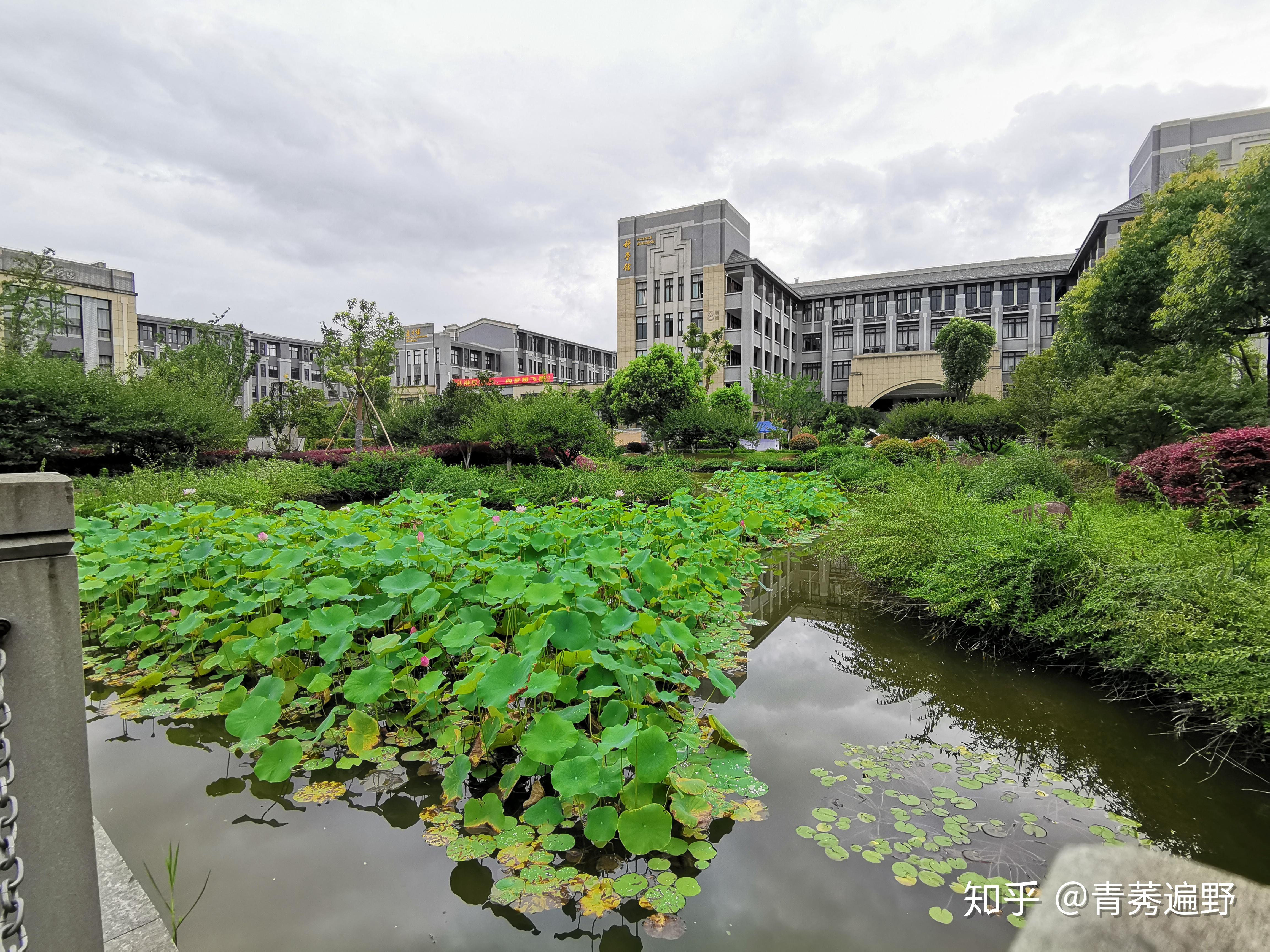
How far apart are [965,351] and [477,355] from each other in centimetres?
4430

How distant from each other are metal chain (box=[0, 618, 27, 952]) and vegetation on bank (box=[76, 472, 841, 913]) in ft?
4.39

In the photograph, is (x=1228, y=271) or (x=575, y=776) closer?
(x=575, y=776)

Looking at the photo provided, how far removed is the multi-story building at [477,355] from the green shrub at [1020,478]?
47.2 meters

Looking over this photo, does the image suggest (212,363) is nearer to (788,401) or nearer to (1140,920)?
(788,401)

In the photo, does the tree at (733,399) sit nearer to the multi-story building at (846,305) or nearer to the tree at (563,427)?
the multi-story building at (846,305)

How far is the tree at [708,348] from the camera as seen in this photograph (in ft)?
106

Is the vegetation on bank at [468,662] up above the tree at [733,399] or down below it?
below

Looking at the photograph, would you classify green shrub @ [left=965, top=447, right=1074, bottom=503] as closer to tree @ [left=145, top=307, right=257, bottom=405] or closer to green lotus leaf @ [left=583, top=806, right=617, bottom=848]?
green lotus leaf @ [left=583, top=806, right=617, bottom=848]

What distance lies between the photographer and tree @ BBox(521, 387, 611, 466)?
46.6 ft

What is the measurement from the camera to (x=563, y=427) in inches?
558

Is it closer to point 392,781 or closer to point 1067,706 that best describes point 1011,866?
point 1067,706

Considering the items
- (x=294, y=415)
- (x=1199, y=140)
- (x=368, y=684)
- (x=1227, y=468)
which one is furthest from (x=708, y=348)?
(x=368, y=684)

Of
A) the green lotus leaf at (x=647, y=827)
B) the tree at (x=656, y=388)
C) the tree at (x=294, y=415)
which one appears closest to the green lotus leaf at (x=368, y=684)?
the green lotus leaf at (x=647, y=827)

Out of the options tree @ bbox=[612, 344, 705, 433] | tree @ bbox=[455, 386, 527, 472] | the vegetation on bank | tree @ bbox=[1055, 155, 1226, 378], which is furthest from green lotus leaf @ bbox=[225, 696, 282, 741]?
tree @ bbox=[612, 344, 705, 433]
